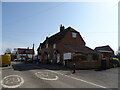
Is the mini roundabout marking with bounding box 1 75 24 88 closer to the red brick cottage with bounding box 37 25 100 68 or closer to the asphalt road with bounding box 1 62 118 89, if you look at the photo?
the asphalt road with bounding box 1 62 118 89

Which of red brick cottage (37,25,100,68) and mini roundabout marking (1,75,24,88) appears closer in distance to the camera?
mini roundabout marking (1,75,24,88)

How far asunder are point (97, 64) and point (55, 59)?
13.8m

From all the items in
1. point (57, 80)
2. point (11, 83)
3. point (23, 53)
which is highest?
point (11, 83)

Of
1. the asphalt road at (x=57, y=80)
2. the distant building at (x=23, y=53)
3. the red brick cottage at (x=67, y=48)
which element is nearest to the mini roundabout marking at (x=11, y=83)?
the asphalt road at (x=57, y=80)

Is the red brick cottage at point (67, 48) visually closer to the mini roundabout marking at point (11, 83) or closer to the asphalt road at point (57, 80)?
the asphalt road at point (57, 80)

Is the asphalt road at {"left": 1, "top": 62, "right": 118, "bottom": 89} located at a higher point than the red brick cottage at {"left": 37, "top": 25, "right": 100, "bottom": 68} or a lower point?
lower

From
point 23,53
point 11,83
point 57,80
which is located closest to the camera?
point 11,83

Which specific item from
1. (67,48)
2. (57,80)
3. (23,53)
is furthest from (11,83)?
(23,53)

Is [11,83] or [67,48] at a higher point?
[67,48]

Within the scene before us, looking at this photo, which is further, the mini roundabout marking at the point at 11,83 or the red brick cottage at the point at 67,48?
the red brick cottage at the point at 67,48

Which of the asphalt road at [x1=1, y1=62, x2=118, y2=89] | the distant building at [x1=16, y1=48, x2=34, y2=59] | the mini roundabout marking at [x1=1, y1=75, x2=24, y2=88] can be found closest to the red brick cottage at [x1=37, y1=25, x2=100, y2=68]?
the asphalt road at [x1=1, y1=62, x2=118, y2=89]

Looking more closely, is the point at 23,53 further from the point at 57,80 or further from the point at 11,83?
the point at 11,83

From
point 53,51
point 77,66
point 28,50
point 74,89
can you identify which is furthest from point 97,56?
point 28,50

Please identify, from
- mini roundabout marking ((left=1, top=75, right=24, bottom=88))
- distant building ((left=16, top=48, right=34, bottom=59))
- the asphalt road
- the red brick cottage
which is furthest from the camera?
distant building ((left=16, top=48, right=34, bottom=59))
